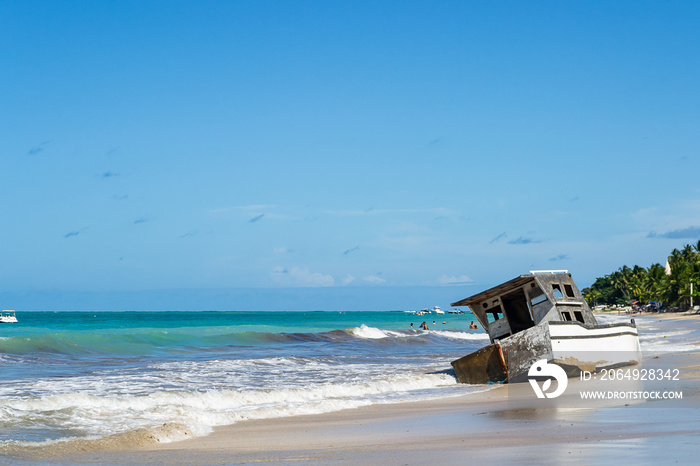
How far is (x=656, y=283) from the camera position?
110 meters

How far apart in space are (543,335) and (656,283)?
103 meters

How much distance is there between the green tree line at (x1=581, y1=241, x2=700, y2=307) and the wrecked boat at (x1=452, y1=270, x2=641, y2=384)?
7620 centimetres

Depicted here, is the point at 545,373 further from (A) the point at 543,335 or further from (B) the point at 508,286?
(B) the point at 508,286

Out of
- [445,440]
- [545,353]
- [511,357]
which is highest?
[545,353]

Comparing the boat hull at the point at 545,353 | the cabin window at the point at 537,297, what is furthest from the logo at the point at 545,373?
the cabin window at the point at 537,297

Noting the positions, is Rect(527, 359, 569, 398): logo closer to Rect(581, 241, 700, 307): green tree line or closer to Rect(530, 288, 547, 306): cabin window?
Rect(530, 288, 547, 306): cabin window

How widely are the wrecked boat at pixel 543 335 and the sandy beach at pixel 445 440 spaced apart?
4650 millimetres

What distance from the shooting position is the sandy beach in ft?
24.6

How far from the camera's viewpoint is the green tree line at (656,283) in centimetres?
9300

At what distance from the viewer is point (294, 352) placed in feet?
113

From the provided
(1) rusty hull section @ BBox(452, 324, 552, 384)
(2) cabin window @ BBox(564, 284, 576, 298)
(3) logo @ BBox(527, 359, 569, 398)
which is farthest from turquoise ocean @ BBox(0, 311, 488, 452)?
(2) cabin window @ BBox(564, 284, 576, 298)

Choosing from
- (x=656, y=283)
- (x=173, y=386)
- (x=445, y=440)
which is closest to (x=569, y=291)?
(x=173, y=386)

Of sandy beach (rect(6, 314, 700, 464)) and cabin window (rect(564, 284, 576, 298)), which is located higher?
cabin window (rect(564, 284, 576, 298))

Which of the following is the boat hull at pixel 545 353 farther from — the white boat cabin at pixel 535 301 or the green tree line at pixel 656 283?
the green tree line at pixel 656 283
